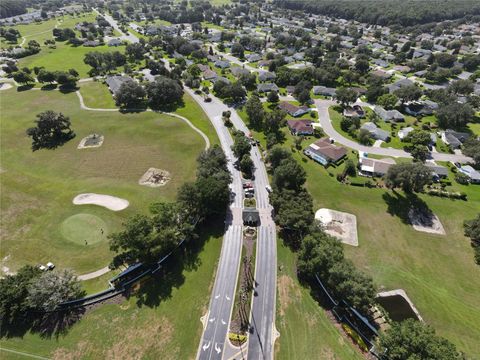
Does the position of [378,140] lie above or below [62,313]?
above

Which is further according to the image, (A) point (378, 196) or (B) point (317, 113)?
(B) point (317, 113)

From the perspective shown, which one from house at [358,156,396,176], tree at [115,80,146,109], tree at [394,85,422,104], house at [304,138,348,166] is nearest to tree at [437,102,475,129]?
tree at [394,85,422,104]

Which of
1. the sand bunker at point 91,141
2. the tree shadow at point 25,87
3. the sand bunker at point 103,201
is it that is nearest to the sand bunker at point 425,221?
the sand bunker at point 103,201

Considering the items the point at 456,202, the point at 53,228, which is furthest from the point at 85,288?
the point at 456,202

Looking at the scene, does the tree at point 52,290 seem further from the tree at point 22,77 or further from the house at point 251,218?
the tree at point 22,77

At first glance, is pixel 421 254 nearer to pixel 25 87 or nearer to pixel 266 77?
pixel 266 77

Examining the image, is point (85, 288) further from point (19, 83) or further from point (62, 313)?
point (19, 83)
